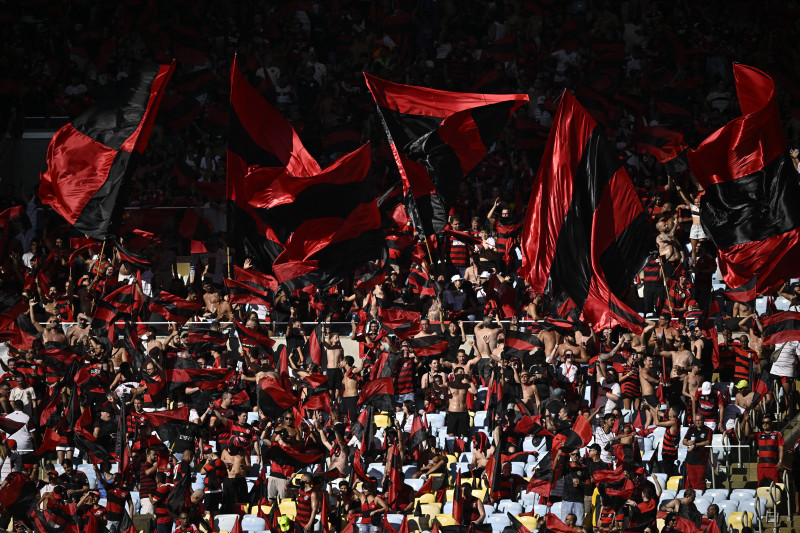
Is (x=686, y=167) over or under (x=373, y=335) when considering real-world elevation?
over

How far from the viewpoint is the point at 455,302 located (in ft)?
68.6

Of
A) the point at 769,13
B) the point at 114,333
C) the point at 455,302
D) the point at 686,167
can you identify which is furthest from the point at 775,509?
the point at 769,13

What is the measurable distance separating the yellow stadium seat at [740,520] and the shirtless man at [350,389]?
4713mm

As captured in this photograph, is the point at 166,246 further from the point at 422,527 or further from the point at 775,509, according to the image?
the point at 775,509

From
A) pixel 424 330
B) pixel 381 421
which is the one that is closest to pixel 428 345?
pixel 424 330

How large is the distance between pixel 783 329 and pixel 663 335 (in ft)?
4.86

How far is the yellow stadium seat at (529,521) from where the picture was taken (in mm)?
17062

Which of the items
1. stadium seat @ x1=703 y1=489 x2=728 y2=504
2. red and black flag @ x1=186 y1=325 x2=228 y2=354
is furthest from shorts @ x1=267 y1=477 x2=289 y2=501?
stadium seat @ x1=703 y1=489 x2=728 y2=504

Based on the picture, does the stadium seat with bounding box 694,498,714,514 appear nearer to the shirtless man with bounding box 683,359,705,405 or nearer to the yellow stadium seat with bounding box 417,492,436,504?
the shirtless man with bounding box 683,359,705,405

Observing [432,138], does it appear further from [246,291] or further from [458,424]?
[246,291]

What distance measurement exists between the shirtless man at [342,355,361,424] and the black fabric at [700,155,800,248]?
4766 millimetres

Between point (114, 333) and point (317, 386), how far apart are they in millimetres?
3238

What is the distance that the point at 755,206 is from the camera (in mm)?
17641

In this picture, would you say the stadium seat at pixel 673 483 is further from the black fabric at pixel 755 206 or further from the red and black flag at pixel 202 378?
the red and black flag at pixel 202 378
